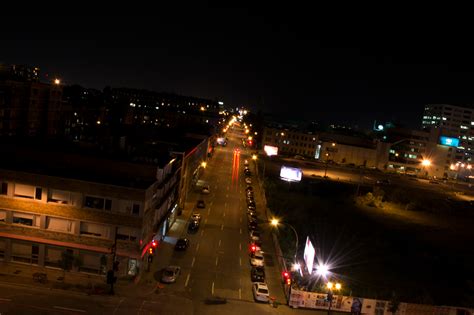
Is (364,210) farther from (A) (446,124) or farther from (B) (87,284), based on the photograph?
(A) (446,124)

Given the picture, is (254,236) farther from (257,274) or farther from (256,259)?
(257,274)

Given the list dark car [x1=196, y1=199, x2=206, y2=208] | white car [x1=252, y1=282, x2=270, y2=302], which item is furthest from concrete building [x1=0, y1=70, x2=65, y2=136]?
white car [x1=252, y1=282, x2=270, y2=302]

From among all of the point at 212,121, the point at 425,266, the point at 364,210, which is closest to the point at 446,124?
the point at 212,121

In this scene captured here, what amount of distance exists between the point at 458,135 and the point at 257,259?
176 metres

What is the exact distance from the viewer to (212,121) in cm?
17112

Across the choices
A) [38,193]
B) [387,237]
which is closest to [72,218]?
[38,193]

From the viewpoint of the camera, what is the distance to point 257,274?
33812 millimetres

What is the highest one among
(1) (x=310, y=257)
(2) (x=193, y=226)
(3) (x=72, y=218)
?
(3) (x=72, y=218)

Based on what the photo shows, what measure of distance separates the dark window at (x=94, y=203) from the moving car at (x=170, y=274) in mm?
6658

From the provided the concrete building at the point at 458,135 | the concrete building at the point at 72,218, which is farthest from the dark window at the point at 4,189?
the concrete building at the point at 458,135

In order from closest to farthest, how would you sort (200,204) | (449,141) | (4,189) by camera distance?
1. (4,189)
2. (200,204)
3. (449,141)

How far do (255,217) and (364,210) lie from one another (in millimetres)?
28869

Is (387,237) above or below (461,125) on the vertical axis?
below

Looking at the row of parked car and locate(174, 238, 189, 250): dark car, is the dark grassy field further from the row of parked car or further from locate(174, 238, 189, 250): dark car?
locate(174, 238, 189, 250): dark car
